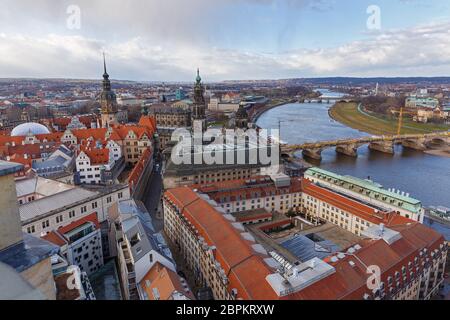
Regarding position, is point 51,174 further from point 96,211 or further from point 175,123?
point 175,123

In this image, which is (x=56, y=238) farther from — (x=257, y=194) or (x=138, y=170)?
(x=257, y=194)

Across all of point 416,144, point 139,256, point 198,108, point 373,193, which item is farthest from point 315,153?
point 139,256

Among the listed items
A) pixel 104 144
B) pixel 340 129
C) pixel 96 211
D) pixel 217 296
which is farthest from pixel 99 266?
pixel 340 129

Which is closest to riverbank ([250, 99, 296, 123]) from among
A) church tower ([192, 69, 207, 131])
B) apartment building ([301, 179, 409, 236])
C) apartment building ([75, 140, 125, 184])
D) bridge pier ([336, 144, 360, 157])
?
bridge pier ([336, 144, 360, 157])

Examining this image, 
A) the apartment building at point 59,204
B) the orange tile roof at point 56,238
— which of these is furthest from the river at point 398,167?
the orange tile roof at point 56,238

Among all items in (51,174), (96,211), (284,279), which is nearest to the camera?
(284,279)

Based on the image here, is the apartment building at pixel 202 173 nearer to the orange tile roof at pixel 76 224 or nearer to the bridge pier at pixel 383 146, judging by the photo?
the orange tile roof at pixel 76 224

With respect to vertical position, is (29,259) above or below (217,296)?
above
